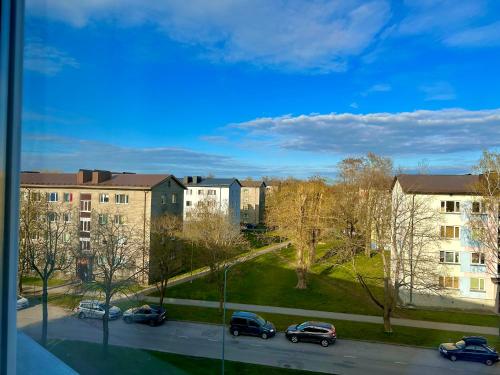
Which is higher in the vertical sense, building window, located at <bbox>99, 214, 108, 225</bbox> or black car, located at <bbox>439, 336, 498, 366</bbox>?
building window, located at <bbox>99, 214, 108, 225</bbox>

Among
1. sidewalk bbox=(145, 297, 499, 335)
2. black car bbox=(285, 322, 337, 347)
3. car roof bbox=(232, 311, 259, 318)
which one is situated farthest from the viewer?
car roof bbox=(232, 311, 259, 318)

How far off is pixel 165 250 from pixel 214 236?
31.4 inches

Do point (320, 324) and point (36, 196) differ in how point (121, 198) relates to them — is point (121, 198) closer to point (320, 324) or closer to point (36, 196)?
point (36, 196)

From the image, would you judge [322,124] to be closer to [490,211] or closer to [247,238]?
[490,211]

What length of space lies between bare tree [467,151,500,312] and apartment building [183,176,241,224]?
1361 mm

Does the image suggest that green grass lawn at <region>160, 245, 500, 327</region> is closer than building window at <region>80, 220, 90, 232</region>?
No

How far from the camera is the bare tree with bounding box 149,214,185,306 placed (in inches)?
62.1

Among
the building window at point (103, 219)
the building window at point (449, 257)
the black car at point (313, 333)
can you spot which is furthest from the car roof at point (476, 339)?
the building window at point (103, 219)

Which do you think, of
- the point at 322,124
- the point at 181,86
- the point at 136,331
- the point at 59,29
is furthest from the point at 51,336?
the point at 322,124

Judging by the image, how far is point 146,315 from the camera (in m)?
1.86

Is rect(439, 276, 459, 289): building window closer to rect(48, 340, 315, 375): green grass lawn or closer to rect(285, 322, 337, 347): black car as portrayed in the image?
rect(285, 322, 337, 347): black car

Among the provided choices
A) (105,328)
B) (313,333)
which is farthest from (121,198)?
(313,333)

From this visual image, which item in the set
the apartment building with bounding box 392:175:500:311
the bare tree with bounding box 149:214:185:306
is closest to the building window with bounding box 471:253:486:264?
the apartment building with bounding box 392:175:500:311

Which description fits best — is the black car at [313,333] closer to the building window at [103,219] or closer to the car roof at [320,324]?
the car roof at [320,324]
